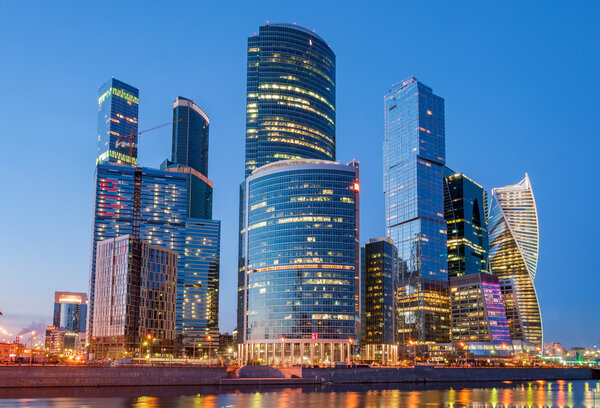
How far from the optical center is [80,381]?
131500mm

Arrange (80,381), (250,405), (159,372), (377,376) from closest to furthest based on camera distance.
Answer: (250,405) < (80,381) < (159,372) < (377,376)

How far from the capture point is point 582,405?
105 meters

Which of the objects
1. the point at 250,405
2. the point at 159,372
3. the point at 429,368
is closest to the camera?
the point at 250,405

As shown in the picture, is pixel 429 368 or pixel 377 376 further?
pixel 429 368

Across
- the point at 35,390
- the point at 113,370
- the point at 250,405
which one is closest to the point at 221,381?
the point at 113,370

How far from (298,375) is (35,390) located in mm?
67046

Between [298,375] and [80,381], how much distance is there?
56.1m

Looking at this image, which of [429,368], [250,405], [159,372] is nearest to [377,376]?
[429,368]

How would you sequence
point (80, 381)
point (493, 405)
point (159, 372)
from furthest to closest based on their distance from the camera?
point (159, 372)
point (80, 381)
point (493, 405)

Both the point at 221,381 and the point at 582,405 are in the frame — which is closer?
the point at 582,405

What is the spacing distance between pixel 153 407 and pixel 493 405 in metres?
54.1

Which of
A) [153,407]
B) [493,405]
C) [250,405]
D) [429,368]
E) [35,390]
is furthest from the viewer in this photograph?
[429,368]

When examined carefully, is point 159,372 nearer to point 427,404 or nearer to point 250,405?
point 250,405

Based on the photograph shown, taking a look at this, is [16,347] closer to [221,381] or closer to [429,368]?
[221,381]
